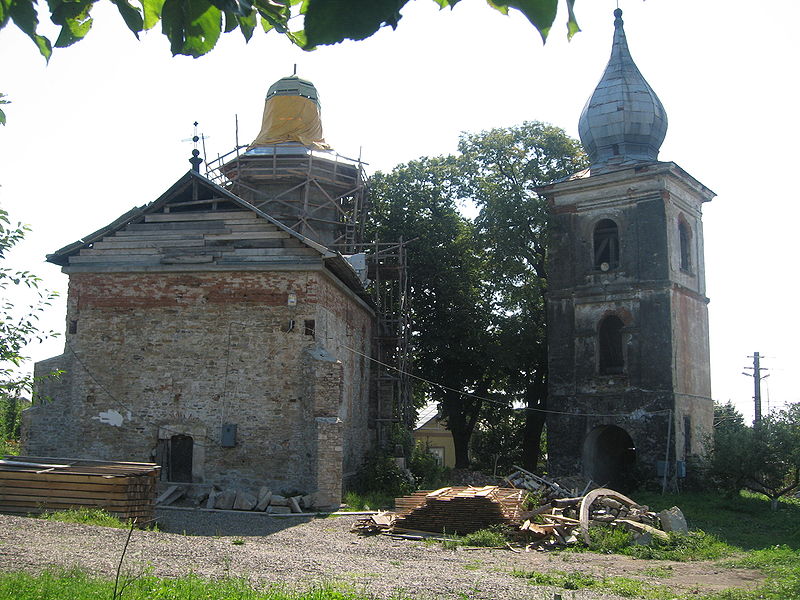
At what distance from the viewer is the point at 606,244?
27.7 metres

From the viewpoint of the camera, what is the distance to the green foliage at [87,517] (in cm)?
1400

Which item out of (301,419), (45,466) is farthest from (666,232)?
(45,466)

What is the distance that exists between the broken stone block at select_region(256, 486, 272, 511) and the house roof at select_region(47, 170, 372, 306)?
5.44 m

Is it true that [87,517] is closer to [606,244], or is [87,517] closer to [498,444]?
[606,244]

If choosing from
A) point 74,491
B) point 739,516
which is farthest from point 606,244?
point 74,491

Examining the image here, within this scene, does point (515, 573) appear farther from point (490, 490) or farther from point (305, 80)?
point (305, 80)

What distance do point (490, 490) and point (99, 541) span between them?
9.43m

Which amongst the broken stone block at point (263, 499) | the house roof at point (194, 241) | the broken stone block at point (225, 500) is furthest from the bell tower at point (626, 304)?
the broken stone block at point (225, 500)

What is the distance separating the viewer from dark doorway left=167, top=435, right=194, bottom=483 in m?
21.0

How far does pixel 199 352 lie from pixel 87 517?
7.14 m

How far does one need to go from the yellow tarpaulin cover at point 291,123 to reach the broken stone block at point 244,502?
15739 millimetres

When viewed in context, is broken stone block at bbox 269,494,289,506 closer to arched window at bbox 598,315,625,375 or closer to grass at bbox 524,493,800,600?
grass at bbox 524,493,800,600

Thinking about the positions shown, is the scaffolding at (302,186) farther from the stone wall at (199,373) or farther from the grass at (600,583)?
the grass at (600,583)

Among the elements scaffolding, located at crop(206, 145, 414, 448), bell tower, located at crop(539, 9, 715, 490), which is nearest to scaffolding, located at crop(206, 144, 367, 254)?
scaffolding, located at crop(206, 145, 414, 448)
